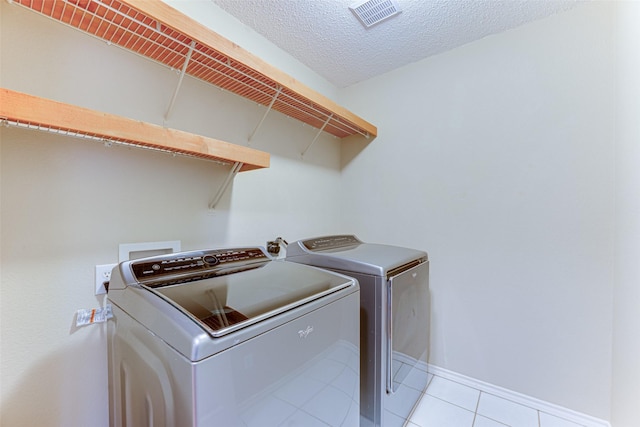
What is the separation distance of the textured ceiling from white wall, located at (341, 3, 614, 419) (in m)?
0.13

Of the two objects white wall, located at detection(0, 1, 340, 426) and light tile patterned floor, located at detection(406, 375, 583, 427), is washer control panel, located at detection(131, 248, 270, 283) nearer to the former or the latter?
white wall, located at detection(0, 1, 340, 426)

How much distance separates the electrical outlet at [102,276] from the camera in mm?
1139

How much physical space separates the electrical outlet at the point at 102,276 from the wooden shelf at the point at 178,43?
0.94 m

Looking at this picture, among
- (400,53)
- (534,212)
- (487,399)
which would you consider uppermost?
(400,53)

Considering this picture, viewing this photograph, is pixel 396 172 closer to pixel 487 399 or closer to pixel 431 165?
pixel 431 165

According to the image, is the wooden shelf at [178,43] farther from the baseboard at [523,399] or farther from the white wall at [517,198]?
the baseboard at [523,399]

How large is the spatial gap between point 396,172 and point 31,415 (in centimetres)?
239

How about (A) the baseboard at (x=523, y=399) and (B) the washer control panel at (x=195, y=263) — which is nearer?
(B) the washer control panel at (x=195, y=263)

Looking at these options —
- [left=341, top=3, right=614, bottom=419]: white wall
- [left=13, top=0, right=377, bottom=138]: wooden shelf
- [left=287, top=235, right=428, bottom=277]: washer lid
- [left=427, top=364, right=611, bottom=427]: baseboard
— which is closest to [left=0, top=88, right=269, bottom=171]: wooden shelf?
[left=13, top=0, right=377, bottom=138]: wooden shelf


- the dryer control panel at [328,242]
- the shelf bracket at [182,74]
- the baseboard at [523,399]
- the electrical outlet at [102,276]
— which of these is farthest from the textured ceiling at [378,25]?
the baseboard at [523,399]

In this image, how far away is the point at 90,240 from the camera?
1128 millimetres

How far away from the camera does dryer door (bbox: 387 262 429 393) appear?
1.40 meters

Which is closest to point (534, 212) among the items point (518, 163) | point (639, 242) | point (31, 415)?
point (518, 163)

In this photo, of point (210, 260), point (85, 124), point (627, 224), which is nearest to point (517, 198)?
point (627, 224)
